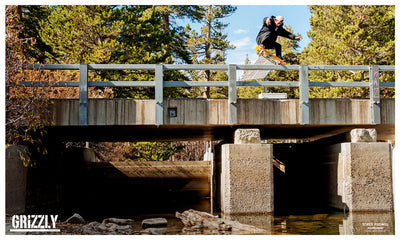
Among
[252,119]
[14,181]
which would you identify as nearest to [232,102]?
[252,119]

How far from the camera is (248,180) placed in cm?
1036

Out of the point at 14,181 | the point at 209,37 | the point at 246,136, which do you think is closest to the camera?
the point at 14,181

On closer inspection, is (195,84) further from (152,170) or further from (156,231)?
(152,170)

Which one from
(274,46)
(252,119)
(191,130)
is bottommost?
(191,130)

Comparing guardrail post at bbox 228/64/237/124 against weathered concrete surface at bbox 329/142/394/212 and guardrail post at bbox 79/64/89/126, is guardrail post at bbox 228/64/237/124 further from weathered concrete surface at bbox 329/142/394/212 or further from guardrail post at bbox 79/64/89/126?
guardrail post at bbox 79/64/89/126

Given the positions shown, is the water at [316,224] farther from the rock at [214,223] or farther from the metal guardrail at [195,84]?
the metal guardrail at [195,84]

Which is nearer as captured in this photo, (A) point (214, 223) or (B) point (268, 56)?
(A) point (214, 223)

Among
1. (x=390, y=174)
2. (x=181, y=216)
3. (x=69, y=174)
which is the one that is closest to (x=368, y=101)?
(x=390, y=174)

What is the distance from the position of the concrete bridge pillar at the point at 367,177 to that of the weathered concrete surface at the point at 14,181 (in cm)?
776

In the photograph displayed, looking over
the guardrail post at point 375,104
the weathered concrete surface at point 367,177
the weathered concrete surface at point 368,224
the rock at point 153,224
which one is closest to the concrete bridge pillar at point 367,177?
the weathered concrete surface at point 367,177

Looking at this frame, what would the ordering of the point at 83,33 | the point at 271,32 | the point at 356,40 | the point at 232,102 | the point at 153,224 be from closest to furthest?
the point at 153,224
the point at 232,102
the point at 271,32
the point at 83,33
the point at 356,40

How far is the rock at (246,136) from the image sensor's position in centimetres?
1061

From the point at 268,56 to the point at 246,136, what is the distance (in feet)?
8.08
